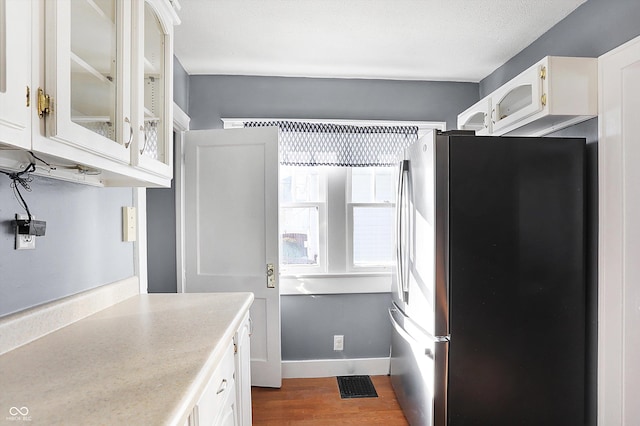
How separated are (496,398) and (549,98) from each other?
153 cm

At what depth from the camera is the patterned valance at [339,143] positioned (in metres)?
2.88

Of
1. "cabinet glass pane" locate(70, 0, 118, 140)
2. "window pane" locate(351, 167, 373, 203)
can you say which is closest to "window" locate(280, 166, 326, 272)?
"window pane" locate(351, 167, 373, 203)

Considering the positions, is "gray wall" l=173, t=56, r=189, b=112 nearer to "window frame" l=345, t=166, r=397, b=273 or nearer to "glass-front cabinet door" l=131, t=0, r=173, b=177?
"glass-front cabinet door" l=131, t=0, r=173, b=177

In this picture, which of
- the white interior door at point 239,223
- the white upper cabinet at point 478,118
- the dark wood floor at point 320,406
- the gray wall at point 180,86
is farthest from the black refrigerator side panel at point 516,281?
the gray wall at point 180,86

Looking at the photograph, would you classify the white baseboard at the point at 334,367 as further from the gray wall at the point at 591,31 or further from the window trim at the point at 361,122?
the gray wall at the point at 591,31

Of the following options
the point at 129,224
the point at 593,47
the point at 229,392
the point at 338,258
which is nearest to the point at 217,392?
the point at 229,392

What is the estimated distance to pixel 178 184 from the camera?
8.68ft

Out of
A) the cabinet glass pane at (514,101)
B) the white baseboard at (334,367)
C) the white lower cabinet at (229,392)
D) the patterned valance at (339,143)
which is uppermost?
the cabinet glass pane at (514,101)

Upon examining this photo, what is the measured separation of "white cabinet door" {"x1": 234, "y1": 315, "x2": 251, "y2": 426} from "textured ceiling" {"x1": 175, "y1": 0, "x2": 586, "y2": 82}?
168 cm

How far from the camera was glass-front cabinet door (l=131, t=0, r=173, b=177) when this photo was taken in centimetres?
117

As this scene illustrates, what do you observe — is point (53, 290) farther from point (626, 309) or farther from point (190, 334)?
point (626, 309)

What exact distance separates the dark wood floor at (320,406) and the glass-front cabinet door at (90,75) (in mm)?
1967

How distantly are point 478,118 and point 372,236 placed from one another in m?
1.21

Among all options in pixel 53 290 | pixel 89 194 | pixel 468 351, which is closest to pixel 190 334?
pixel 53 290
